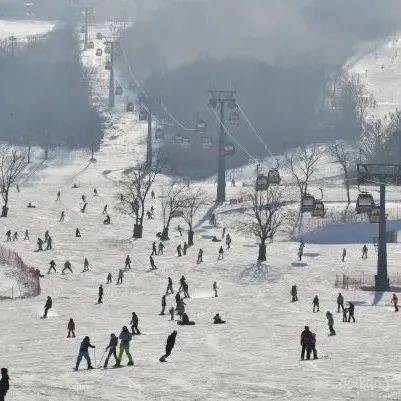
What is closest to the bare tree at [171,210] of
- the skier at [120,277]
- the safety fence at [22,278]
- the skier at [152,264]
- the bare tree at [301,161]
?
the skier at [152,264]

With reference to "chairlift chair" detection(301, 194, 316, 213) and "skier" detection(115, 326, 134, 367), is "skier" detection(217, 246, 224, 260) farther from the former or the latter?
"skier" detection(115, 326, 134, 367)

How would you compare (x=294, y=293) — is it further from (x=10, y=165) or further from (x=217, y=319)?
(x=10, y=165)

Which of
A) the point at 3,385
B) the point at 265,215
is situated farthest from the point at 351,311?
the point at 265,215

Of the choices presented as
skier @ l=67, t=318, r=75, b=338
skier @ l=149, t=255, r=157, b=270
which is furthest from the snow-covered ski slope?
skier @ l=149, t=255, r=157, b=270

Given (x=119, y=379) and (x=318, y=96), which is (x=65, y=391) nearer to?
(x=119, y=379)

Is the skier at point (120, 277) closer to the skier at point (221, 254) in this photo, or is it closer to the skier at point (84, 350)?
the skier at point (221, 254)

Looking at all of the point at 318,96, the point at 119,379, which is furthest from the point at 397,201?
the point at 318,96
